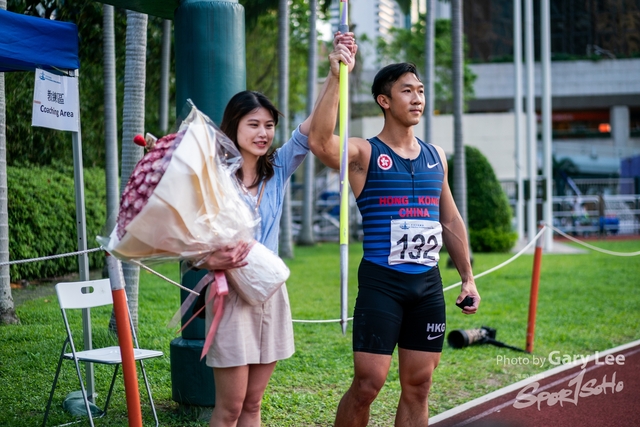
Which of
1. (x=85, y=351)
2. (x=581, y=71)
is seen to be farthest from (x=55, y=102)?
(x=581, y=71)

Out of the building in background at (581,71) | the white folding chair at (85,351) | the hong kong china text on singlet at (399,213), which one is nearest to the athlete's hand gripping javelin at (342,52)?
the hong kong china text on singlet at (399,213)

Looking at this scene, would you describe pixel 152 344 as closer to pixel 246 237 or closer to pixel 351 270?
pixel 246 237

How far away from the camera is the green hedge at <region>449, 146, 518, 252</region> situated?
19984 millimetres

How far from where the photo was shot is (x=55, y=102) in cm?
520

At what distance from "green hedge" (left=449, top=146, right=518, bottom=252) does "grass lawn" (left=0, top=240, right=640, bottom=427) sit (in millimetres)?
6136

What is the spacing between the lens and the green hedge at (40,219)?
10.4m

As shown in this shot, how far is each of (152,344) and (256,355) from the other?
4.21 meters

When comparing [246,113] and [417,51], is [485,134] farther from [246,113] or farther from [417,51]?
[246,113]

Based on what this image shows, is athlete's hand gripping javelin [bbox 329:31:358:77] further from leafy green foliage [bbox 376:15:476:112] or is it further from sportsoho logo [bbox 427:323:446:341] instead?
leafy green foliage [bbox 376:15:476:112]

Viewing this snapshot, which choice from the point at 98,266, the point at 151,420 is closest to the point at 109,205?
the point at 98,266

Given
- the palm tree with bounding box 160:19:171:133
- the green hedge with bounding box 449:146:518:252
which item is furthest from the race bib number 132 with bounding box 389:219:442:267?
the green hedge with bounding box 449:146:518:252

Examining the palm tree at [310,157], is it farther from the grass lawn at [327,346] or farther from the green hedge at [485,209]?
the grass lawn at [327,346]

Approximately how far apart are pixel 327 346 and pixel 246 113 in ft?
15.7

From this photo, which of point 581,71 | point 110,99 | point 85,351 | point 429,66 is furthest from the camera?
point 581,71
